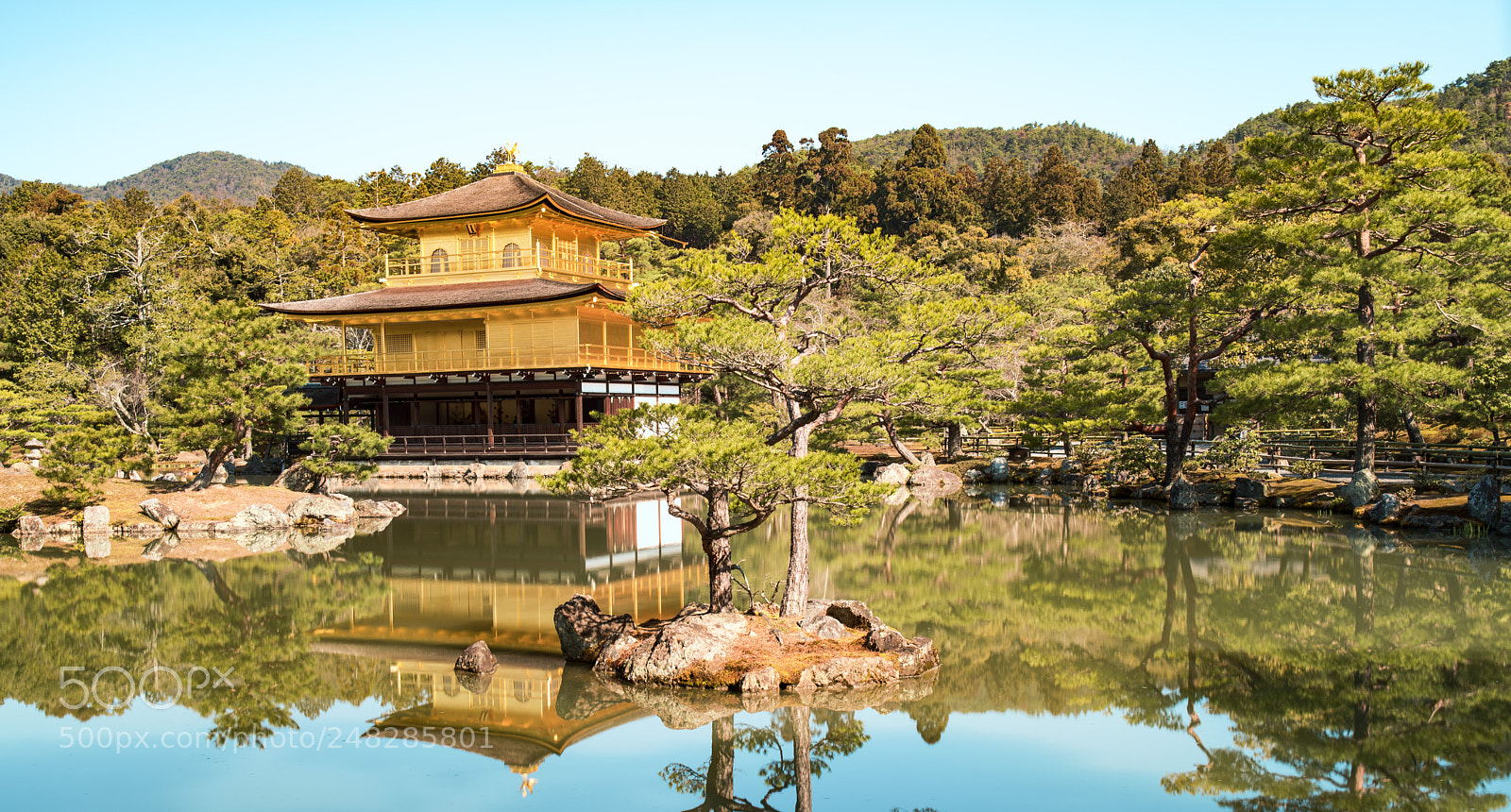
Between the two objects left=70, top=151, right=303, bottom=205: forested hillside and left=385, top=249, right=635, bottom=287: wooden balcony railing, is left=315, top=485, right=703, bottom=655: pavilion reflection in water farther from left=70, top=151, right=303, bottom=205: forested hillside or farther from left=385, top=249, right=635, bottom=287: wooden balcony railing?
left=70, top=151, right=303, bottom=205: forested hillside

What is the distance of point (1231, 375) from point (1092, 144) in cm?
7855

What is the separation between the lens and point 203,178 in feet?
384

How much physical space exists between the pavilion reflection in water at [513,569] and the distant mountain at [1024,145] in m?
69.9

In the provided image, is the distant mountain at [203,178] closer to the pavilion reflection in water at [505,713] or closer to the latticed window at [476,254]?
the latticed window at [476,254]

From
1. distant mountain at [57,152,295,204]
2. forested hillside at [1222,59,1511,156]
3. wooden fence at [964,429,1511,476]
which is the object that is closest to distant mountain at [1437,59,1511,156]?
forested hillside at [1222,59,1511,156]

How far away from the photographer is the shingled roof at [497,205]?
2797cm

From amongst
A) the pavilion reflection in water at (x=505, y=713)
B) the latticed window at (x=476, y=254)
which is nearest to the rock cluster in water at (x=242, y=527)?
the pavilion reflection in water at (x=505, y=713)

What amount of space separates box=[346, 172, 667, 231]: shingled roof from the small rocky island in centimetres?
2029

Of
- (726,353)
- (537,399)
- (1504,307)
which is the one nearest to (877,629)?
(726,353)

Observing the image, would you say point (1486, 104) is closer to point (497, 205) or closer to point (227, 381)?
point (497, 205)

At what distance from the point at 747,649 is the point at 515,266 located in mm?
22686

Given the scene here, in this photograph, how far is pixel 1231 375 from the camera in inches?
702

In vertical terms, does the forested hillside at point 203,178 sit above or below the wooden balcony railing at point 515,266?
above

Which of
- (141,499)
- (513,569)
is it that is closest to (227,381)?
(141,499)
